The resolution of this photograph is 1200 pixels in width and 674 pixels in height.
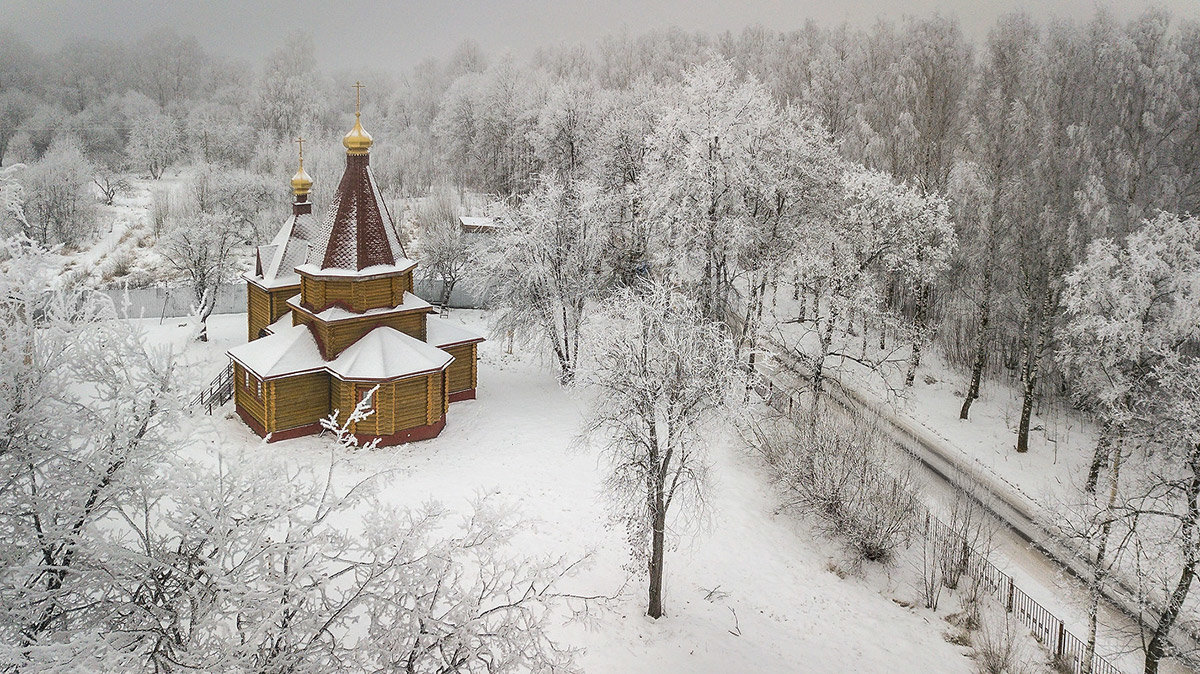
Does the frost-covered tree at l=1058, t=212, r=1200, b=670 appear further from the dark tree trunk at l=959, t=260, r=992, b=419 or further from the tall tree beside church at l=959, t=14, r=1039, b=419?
the tall tree beside church at l=959, t=14, r=1039, b=419

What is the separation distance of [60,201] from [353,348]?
3023 centimetres

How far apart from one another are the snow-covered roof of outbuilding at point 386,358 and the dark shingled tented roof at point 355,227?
1.89 metres

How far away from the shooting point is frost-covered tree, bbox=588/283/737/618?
1272 centimetres

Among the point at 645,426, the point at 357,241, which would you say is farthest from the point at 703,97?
the point at 645,426

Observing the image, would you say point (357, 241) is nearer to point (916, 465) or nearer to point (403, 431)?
point (403, 431)

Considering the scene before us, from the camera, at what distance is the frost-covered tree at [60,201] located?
37156 mm

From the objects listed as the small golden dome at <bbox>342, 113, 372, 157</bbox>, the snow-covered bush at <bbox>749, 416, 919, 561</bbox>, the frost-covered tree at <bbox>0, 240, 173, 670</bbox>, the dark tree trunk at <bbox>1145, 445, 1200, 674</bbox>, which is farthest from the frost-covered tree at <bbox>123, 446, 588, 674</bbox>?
the small golden dome at <bbox>342, 113, 372, 157</bbox>

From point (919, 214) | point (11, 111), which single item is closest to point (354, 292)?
point (919, 214)

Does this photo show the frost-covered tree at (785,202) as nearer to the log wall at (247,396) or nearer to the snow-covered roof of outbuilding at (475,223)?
the log wall at (247,396)

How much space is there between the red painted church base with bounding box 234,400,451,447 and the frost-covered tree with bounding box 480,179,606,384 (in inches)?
196

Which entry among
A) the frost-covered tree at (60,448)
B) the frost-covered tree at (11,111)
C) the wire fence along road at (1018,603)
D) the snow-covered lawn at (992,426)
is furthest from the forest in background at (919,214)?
the frost-covered tree at (11,111)

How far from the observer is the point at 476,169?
47.8m

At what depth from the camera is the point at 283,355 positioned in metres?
18.3

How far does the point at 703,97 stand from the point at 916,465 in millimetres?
11791
